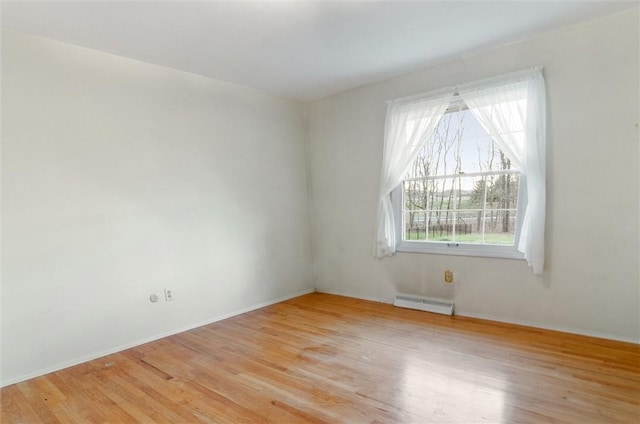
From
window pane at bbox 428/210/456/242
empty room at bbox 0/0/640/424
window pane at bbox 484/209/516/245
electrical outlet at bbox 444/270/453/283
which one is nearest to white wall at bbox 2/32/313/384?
empty room at bbox 0/0/640/424

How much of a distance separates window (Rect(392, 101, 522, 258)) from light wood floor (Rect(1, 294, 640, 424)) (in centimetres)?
86

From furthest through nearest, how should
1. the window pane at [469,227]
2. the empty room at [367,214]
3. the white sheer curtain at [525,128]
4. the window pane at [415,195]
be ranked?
the window pane at [415,195] → the window pane at [469,227] → the white sheer curtain at [525,128] → the empty room at [367,214]

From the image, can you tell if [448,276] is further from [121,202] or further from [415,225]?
[121,202]

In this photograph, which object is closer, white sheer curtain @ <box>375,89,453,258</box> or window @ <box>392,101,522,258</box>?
window @ <box>392,101,522,258</box>

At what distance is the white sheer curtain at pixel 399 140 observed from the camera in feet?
12.2

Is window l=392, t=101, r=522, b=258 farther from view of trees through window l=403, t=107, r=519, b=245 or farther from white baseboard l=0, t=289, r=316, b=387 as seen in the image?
white baseboard l=0, t=289, r=316, b=387

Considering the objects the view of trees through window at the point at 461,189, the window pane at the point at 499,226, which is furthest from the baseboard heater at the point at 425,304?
the window pane at the point at 499,226

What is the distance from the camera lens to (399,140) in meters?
3.96

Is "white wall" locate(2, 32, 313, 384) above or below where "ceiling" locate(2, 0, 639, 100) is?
below

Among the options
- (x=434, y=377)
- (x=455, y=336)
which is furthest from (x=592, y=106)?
(x=434, y=377)

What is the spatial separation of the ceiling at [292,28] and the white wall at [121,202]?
13.6 inches

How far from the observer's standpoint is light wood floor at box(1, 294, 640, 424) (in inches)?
80.4

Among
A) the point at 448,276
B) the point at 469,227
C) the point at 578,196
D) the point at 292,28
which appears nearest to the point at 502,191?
the point at 469,227

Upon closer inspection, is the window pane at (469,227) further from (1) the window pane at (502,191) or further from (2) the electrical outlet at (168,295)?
(2) the electrical outlet at (168,295)
